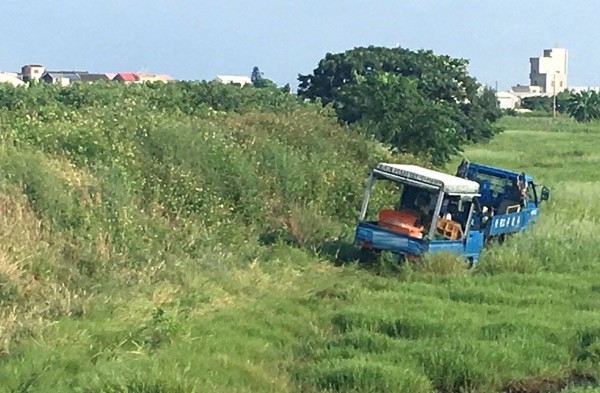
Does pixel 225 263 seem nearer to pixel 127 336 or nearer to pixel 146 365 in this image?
pixel 127 336

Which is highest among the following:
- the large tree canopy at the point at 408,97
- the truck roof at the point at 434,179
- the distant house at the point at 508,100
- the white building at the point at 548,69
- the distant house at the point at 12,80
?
the white building at the point at 548,69

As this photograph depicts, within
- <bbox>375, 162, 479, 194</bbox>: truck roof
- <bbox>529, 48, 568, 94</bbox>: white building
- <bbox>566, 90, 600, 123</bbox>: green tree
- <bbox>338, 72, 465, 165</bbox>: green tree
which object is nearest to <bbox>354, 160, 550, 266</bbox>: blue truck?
<bbox>375, 162, 479, 194</bbox>: truck roof

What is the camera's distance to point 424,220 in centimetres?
1498

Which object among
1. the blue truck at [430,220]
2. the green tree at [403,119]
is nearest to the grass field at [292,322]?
the blue truck at [430,220]

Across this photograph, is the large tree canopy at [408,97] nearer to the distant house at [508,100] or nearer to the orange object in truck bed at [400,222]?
the orange object in truck bed at [400,222]

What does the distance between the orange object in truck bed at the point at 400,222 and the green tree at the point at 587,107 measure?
68.8 m

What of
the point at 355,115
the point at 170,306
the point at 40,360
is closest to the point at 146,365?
the point at 40,360

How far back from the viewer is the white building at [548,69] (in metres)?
158

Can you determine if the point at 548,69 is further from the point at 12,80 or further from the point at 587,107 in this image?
the point at 12,80

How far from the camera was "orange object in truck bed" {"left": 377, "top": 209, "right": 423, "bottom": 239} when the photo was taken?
14.3m

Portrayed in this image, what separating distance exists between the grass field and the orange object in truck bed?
2.47 ft

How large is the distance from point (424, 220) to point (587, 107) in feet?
228

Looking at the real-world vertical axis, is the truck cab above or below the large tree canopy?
below

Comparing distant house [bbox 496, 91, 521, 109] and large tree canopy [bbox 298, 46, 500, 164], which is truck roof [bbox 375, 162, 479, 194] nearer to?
large tree canopy [bbox 298, 46, 500, 164]
